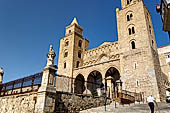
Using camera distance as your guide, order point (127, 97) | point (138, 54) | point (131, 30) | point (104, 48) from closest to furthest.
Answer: point (127, 97) → point (138, 54) → point (131, 30) → point (104, 48)

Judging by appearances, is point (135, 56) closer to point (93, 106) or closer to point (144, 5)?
point (144, 5)

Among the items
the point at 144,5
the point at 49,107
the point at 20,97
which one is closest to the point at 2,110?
the point at 20,97

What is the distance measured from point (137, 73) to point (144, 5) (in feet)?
35.3

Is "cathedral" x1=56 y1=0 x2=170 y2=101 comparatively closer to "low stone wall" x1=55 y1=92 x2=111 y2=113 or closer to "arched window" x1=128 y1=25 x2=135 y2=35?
"arched window" x1=128 y1=25 x2=135 y2=35

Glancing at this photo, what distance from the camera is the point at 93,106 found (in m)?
10.7

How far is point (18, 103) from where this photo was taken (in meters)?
9.32

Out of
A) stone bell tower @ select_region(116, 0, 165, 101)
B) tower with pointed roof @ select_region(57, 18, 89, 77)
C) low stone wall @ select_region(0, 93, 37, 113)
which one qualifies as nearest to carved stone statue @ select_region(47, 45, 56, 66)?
low stone wall @ select_region(0, 93, 37, 113)

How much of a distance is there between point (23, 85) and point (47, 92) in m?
2.93

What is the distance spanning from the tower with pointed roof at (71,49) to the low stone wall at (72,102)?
553 inches

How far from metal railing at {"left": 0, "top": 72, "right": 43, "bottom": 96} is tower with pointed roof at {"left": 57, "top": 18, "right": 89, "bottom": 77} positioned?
13.2 m

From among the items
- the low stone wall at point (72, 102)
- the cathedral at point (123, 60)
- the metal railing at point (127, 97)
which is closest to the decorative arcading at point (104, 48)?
the cathedral at point (123, 60)

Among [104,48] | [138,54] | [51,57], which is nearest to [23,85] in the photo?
[51,57]

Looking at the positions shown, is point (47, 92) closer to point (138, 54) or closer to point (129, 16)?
point (138, 54)

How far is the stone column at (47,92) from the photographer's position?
7477mm
